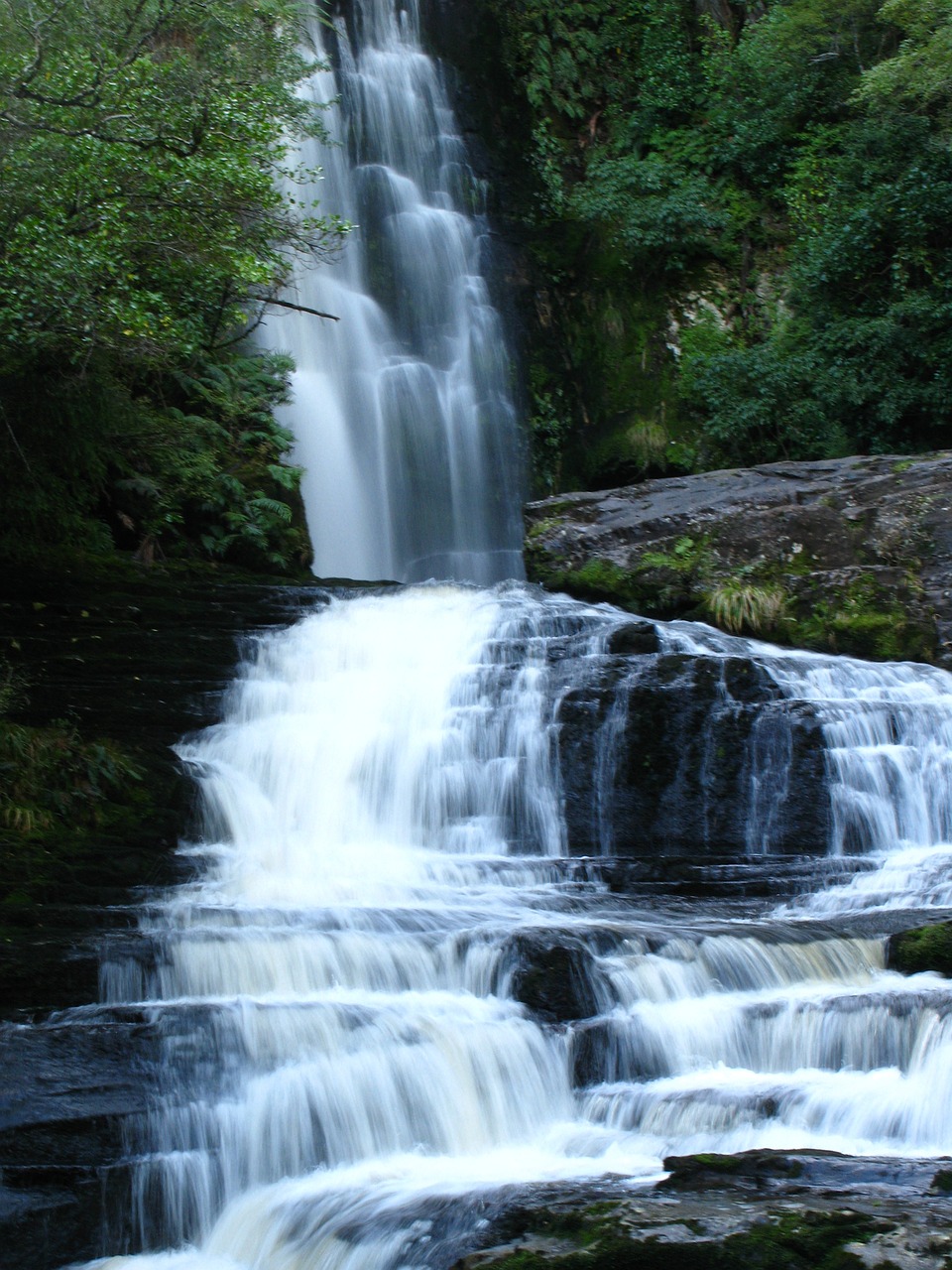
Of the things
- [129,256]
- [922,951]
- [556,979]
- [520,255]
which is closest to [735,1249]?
[556,979]

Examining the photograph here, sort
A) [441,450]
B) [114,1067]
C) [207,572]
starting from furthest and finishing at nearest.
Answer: [441,450] < [207,572] < [114,1067]

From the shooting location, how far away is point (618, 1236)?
428 centimetres

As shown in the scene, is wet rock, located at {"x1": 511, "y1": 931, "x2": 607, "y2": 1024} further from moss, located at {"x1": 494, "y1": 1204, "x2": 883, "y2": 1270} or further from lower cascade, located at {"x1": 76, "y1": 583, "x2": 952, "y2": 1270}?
moss, located at {"x1": 494, "y1": 1204, "x2": 883, "y2": 1270}

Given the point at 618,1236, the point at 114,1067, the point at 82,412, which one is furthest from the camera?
the point at 82,412

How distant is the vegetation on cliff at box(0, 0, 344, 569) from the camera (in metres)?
9.35

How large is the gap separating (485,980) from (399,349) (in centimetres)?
1409

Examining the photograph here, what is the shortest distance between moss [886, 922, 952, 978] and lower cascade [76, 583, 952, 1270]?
0.08 meters

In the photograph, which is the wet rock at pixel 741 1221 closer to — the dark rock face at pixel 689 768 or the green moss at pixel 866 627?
the dark rock face at pixel 689 768

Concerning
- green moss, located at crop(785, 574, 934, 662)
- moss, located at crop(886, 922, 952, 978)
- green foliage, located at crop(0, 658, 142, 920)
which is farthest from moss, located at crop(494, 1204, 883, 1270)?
green moss, located at crop(785, 574, 934, 662)

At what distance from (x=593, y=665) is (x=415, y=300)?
36.4 ft

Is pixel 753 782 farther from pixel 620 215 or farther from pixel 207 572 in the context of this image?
pixel 620 215

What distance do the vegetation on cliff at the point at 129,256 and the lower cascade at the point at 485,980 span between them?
3192mm

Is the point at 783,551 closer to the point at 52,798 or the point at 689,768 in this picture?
the point at 689,768

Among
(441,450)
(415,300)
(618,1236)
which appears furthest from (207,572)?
(618,1236)
